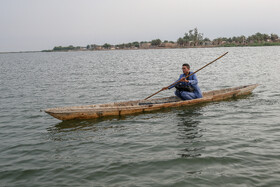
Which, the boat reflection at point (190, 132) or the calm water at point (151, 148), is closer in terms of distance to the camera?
the calm water at point (151, 148)

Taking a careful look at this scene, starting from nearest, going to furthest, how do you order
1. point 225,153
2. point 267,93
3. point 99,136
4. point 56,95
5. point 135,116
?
point 225,153, point 99,136, point 135,116, point 267,93, point 56,95

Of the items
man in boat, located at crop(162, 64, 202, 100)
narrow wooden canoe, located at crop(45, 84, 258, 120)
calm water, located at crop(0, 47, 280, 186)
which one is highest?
man in boat, located at crop(162, 64, 202, 100)

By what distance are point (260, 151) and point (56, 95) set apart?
1262 centimetres

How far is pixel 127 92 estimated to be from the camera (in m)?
16.1

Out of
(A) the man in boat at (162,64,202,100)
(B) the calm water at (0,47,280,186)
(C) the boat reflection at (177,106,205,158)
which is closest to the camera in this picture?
(B) the calm water at (0,47,280,186)

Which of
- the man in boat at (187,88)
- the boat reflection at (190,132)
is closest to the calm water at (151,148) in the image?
the boat reflection at (190,132)

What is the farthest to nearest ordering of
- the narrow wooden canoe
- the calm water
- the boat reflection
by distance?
the narrow wooden canoe, the boat reflection, the calm water

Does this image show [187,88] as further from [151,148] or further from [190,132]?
[151,148]

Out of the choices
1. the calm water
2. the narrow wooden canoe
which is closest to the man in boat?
the narrow wooden canoe

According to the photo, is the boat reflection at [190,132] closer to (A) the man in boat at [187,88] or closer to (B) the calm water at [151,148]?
(B) the calm water at [151,148]

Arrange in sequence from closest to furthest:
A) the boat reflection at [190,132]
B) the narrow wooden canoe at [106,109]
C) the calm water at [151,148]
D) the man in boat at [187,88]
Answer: the calm water at [151,148]
the boat reflection at [190,132]
the narrow wooden canoe at [106,109]
the man in boat at [187,88]

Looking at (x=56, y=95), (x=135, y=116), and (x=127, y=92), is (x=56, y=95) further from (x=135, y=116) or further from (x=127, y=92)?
(x=135, y=116)

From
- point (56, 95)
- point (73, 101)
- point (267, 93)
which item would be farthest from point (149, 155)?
point (56, 95)

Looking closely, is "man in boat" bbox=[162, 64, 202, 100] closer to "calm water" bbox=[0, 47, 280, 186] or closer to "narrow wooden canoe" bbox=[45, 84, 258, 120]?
"narrow wooden canoe" bbox=[45, 84, 258, 120]
